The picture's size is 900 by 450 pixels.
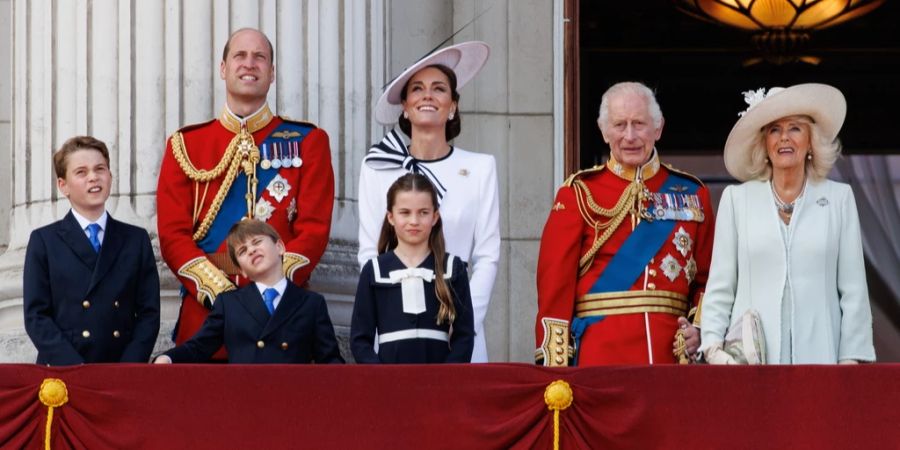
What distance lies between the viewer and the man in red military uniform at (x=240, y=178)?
7746 mm

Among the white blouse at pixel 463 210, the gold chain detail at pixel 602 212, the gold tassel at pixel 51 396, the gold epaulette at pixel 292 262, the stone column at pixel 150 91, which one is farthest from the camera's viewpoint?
the stone column at pixel 150 91

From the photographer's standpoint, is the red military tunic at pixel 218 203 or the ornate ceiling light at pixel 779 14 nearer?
the red military tunic at pixel 218 203

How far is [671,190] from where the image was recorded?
7.74 m

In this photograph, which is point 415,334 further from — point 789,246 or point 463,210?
point 789,246

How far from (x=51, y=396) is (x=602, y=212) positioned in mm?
2111

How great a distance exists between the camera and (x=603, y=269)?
7.60 m

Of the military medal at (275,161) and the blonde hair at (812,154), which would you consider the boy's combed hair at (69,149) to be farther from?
the blonde hair at (812,154)

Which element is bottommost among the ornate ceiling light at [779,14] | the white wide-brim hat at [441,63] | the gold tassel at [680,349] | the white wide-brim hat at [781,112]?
the gold tassel at [680,349]

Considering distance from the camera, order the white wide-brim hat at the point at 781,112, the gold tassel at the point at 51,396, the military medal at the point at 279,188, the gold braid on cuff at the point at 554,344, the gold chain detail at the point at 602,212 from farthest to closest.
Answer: the military medal at the point at 279,188 < the gold chain detail at the point at 602,212 < the gold braid on cuff at the point at 554,344 < the white wide-brim hat at the point at 781,112 < the gold tassel at the point at 51,396

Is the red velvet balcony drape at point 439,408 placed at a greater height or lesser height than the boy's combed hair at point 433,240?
lesser

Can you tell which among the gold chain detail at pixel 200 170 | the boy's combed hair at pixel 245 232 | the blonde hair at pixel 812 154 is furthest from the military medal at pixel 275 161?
the blonde hair at pixel 812 154

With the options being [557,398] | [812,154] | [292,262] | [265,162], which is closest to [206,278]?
[292,262]

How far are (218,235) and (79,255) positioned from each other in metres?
0.61

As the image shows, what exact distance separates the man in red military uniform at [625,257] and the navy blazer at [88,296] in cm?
135
